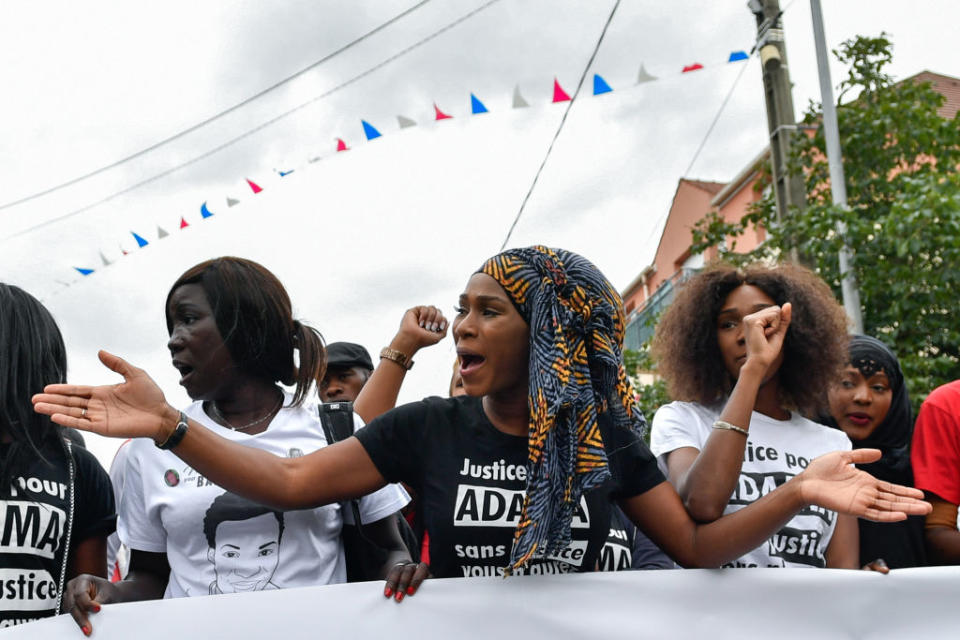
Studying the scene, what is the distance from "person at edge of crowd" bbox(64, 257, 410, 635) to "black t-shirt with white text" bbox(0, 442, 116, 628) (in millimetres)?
110

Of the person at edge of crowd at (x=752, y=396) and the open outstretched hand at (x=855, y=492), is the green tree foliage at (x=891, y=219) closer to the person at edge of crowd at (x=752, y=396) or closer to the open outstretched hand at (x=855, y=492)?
the person at edge of crowd at (x=752, y=396)

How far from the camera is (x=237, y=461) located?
2232 mm

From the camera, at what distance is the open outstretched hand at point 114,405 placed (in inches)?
80.4

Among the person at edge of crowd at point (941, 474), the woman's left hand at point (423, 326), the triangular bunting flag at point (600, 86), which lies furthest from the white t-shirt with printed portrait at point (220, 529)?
the triangular bunting flag at point (600, 86)

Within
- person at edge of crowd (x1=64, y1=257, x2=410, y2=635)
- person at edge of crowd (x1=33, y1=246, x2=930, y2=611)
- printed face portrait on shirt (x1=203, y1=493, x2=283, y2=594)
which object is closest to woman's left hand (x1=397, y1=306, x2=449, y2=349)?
person at edge of crowd (x1=64, y1=257, x2=410, y2=635)

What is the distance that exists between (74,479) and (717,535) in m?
1.55

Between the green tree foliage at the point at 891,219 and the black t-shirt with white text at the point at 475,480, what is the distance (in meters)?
5.38

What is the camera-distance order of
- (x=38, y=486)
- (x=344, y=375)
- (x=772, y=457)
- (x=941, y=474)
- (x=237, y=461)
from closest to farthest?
(x=237, y=461), (x=38, y=486), (x=772, y=457), (x=941, y=474), (x=344, y=375)

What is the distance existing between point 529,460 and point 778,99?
751 centimetres

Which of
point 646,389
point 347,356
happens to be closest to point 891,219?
point 646,389

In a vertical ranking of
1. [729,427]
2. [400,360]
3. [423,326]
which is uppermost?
[423,326]

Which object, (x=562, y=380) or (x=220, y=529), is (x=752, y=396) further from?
(x=220, y=529)

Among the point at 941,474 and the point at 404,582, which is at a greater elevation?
the point at 941,474

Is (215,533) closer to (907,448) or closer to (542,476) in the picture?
(542,476)
